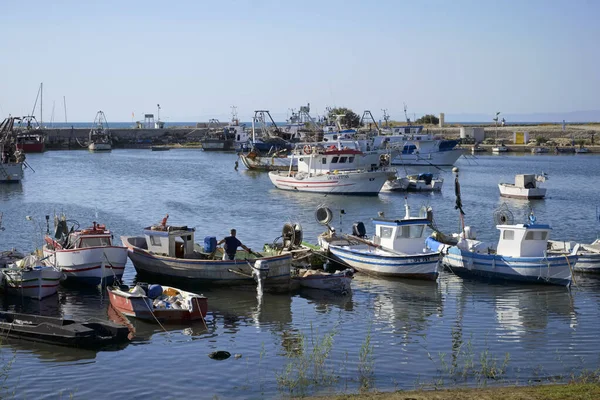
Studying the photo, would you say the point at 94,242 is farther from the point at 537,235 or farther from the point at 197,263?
the point at 537,235

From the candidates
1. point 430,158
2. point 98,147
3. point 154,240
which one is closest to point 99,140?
point 98,147

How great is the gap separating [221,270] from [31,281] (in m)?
5.41

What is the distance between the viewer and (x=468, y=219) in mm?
43250

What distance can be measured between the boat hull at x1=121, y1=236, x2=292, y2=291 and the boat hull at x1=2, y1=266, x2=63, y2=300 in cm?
334

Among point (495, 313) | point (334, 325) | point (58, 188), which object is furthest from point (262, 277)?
point (58, 188)

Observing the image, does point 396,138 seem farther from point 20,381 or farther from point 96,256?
point 20,381

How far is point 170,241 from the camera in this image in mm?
25891

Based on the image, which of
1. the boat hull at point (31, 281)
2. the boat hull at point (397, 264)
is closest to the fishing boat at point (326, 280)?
the boat hull at point (397, 264)

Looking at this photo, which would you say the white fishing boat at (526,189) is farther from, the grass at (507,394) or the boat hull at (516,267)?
the grass at (507,394)

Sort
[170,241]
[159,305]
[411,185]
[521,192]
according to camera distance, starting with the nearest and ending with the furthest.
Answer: [159,305] → [170,241] → [521,192] → [411,185]

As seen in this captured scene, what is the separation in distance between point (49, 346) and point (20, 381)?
88.8 inches

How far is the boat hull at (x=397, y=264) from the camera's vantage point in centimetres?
2608

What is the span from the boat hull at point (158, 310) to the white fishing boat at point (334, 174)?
33.8 m

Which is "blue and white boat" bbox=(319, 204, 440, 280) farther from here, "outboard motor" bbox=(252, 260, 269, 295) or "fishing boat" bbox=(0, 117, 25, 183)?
"fishing boat" bbox=(0, 117, 25, 183)
